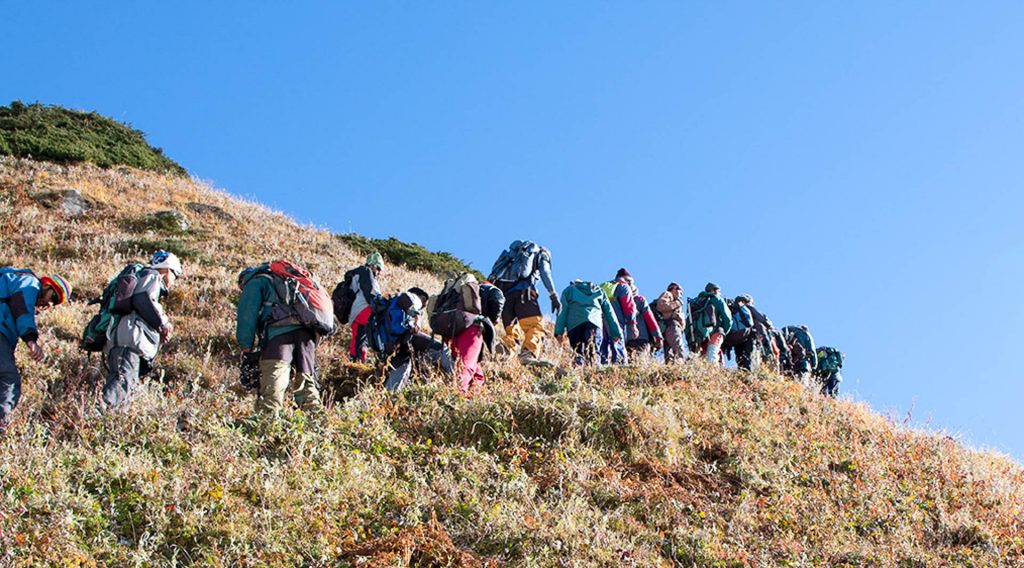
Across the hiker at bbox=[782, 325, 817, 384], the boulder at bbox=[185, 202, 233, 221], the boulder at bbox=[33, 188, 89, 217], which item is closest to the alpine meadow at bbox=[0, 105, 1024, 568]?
the hiker at bbox=[782, 325, 817, 384]

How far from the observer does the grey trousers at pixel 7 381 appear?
269 inches

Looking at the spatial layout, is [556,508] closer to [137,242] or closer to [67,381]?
[67,381]

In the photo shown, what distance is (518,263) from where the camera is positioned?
35.1ft

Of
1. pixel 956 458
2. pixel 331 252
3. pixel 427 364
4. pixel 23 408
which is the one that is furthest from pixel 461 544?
pixel 331 252

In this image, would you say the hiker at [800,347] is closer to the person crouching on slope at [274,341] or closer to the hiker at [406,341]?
the hiker at [406,341]

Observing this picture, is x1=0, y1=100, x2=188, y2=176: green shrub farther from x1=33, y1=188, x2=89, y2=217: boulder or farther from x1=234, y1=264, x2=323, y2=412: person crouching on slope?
x1=234, y1=264, x2=323, y2=412: person crouching on slope

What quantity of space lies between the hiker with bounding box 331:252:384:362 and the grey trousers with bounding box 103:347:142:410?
262 cm

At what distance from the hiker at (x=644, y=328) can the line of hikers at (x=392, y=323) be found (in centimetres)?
2

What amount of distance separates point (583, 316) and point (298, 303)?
13.7ft

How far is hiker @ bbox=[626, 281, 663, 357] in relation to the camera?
39.5 feet

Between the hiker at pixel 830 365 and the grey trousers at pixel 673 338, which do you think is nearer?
the grey trousers at pixel 673 338

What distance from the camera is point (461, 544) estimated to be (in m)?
5.43

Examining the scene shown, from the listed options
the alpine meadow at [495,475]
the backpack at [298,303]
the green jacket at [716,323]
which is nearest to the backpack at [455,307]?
the alpine meadow at [495,475]

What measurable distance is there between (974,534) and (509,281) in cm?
576
